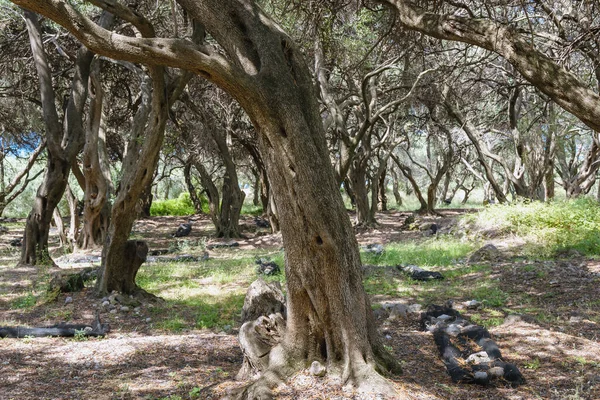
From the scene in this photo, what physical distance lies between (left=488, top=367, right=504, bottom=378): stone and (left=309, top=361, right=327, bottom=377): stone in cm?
140

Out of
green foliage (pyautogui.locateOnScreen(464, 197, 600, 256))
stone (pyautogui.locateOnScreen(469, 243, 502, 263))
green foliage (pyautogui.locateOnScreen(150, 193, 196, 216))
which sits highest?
green foliage (pyautogui.locateOnScreen(150, 193, 196, 216))

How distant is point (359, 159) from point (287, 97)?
15.4 m

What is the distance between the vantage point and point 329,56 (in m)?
14.5

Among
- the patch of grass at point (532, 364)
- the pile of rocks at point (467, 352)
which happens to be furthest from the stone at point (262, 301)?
the patch of grass at point (532, 364)

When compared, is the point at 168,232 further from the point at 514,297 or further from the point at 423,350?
the point at 423,350

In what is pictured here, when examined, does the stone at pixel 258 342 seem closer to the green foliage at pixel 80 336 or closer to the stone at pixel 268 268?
the green foliage at pixel 80 336

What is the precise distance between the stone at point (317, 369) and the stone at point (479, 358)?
1.42 meters

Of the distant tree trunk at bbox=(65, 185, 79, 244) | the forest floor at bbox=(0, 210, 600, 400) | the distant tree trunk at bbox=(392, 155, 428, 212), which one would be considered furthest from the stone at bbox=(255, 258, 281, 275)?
the distant tree trunk at bbox=(392, 155, 428, 212)

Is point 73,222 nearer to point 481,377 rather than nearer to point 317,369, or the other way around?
point 317,369

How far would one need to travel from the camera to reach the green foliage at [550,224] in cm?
1057

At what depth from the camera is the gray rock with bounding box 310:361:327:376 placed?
3.76 metres

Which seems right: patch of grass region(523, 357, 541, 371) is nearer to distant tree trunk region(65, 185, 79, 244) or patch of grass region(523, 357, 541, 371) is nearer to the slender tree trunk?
distant tree trunk region(65, 185, 79, 244)

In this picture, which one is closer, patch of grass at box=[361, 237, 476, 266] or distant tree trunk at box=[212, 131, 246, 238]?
patch of grass at box=[361, 237, 476, 266]

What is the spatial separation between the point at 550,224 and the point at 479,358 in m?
8.58
